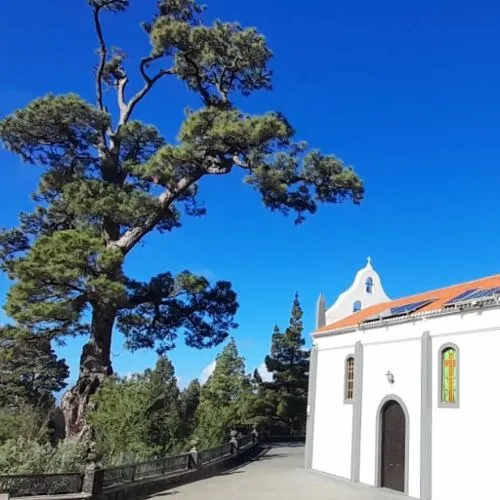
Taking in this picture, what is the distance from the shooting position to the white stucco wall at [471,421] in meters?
12.2

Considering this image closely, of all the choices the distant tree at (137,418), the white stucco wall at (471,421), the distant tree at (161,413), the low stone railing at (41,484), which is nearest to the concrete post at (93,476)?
the low stone railing at (41,484)

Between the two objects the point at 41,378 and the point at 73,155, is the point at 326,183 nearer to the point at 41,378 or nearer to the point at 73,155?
the point at 73,155

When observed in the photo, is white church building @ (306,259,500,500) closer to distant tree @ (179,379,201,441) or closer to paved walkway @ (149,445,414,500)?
paved walkway @ (149,445,414,500)

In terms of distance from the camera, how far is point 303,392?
110 ft

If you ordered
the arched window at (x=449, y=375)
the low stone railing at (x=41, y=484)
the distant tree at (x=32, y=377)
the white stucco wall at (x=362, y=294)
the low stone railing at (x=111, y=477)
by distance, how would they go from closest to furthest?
the low stone railing at (x=41, y=484), the low stone railing at (x=111, y=477), the arched window at (x=449, y=375), the white stucco wall at (x=362, y=294), the distant tree at (x=32, y=377)

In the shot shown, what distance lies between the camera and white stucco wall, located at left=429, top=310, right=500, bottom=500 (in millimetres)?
12188

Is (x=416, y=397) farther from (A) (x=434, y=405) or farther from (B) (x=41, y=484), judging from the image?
(B) (x=41, y=484)

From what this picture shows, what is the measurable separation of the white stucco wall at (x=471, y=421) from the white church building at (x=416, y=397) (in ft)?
0.08

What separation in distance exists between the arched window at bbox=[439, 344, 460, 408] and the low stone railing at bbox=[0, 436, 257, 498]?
25.0 feet

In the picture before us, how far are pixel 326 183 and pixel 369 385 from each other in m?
7.34

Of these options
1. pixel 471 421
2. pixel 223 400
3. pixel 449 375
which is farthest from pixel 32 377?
pixel 471 421

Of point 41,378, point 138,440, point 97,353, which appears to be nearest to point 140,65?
point 97,353

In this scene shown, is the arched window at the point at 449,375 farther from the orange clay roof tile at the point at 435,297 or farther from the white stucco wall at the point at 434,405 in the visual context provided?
the orange clay roof tile at the point at 435,297

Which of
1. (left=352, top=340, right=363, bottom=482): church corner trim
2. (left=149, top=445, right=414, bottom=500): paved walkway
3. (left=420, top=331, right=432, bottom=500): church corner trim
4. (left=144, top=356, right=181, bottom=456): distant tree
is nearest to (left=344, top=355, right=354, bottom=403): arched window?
(left=352, top=340, right=363, bottom=482): church corner trim
